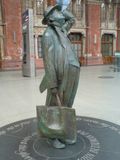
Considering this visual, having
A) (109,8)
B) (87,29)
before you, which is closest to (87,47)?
(87,29)

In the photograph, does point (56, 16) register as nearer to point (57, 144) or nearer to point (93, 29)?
point (57, 144)

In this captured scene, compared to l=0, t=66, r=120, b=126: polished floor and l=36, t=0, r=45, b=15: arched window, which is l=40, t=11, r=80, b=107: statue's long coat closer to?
l=0, t=66, r=120, b=126: polished floor

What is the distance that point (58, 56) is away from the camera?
2377mm

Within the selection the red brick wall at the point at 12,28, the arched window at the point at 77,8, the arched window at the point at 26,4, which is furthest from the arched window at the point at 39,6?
the arched window at the point at 77,8

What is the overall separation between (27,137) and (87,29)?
1306 centimetres

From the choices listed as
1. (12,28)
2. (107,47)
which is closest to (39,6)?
(12,28)

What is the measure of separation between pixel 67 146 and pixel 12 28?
11039 millimetres

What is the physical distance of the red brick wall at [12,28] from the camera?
1238 cm

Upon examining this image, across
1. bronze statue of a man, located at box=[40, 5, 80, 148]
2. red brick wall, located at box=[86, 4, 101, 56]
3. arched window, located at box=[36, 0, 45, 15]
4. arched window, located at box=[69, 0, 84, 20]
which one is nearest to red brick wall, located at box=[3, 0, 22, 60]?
arched window, located at box=[36, 0, 45, 15]

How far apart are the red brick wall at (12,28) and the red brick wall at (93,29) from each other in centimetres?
498

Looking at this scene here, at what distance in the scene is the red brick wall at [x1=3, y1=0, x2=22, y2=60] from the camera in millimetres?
12377

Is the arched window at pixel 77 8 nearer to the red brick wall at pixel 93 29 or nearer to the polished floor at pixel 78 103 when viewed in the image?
the red brick wall at pixel 93 29

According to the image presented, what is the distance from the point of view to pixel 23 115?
395cm

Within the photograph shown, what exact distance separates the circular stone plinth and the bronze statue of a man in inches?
26.5
